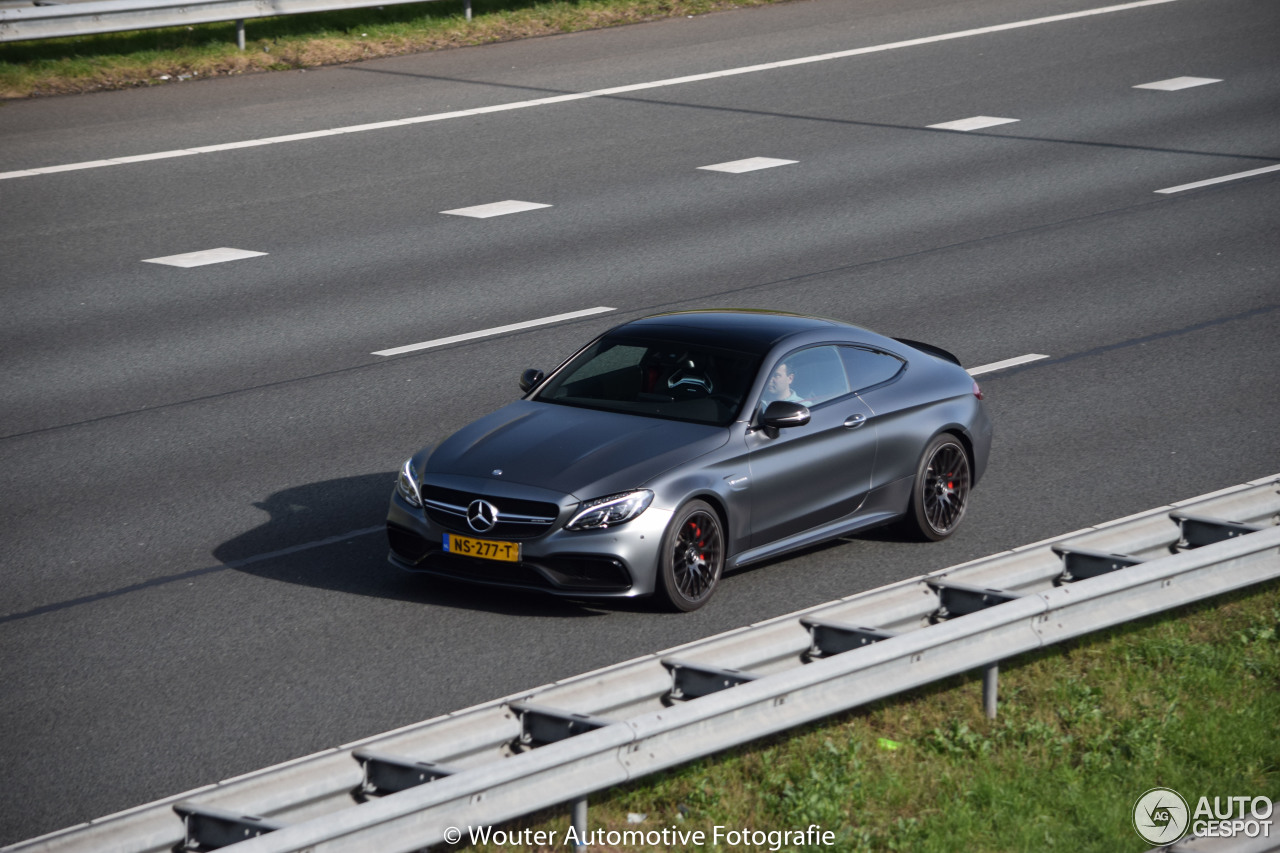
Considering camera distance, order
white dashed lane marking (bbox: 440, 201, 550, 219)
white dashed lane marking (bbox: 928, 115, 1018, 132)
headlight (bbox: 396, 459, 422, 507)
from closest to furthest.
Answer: headlight (bbox: 396, 459, 422, 507), white dashed lane marking (bbox: 440, 201, 550, 219), white dashed lane marking (bbox: 928, 115, 1018, 132)

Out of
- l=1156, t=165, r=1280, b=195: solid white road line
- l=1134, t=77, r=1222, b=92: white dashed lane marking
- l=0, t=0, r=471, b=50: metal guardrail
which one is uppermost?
l=0, t=0, r=471, b=50: metal guardrail

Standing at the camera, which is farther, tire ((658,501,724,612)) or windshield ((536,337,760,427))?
windshield ((536,337,760,427))

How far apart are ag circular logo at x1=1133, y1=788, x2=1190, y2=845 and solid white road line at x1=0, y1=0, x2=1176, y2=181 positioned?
48.6 ft

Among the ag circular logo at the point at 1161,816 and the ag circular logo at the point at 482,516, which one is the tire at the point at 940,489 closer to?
the ag circular logo at the point at 482,516

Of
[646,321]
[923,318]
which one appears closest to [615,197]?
[923,318]

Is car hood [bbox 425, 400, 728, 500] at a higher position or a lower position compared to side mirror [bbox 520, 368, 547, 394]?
lower

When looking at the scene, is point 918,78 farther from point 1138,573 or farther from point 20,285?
point 1138,573

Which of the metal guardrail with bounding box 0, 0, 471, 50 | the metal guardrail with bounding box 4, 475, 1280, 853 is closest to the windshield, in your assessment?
the metal guardrail with bounding box 4, 475, 1280, 853

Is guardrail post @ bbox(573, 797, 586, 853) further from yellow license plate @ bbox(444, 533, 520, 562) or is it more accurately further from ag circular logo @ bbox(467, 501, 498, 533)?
ag circular logo @ bbox(467, 501, 498, 533)

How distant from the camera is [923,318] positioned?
14.1 meters

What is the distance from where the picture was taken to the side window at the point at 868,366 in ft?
32.0

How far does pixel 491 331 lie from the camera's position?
540 inches

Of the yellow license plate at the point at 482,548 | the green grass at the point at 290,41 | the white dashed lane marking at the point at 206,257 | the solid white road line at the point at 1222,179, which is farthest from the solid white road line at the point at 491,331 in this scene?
the green grass at the point at 290,41

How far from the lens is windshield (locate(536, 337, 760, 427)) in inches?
361
